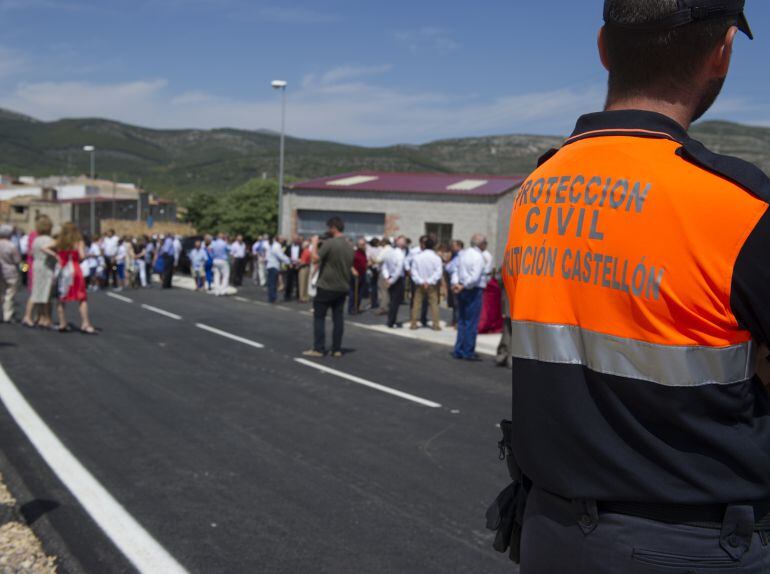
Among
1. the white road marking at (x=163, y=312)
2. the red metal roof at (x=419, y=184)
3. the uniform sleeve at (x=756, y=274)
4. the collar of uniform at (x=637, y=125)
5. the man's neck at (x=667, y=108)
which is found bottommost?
the white road marking at (x=163, y=312)

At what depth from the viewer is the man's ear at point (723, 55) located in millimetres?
1646

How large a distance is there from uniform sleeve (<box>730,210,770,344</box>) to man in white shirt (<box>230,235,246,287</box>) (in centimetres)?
2487

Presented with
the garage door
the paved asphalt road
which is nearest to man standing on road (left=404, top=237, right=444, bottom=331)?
the paved asphalt road

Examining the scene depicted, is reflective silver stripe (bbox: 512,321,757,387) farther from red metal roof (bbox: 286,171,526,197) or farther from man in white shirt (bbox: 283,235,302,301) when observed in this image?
red metal roof (bbox: 286,171,526,197)

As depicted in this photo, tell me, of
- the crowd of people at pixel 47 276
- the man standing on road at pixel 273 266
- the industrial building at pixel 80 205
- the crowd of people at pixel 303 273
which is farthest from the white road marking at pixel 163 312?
the industrial building at pixel 80 205

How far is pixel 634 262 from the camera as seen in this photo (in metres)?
1.58

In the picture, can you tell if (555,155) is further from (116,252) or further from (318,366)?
(116,252)

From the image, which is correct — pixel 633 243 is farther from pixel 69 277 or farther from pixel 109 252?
pixel 109 252

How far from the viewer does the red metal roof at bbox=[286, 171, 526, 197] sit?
125 ft

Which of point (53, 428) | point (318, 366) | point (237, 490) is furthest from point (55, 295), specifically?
point (237, 490)

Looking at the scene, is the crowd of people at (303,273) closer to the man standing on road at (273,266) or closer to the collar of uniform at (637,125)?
the man standing on road at (273,266)

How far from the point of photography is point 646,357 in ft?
5.11

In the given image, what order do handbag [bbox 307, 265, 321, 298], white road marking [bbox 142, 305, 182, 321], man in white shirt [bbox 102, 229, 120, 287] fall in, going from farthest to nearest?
1. man in white shirt [bbox 102, 229, 120, 287]
2. white road marking [bbox 142, 305, 182, 321]
3. handbag [bbox 307, 265, 321, 298]

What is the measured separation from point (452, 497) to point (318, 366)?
5.48m
